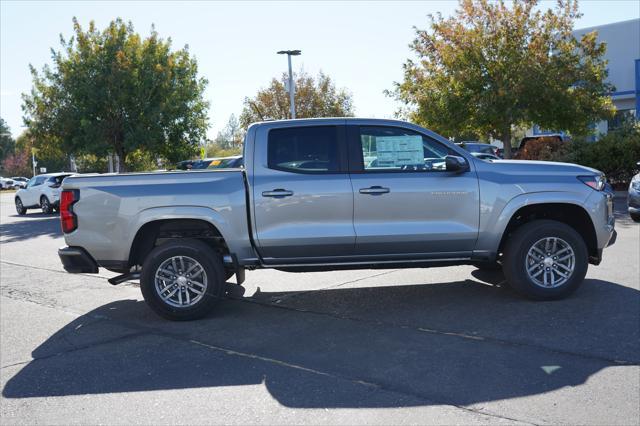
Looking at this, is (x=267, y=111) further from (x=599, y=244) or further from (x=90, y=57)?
(x=599, y=244)

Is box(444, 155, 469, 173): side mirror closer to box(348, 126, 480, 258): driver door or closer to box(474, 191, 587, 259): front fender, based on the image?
box(348, 126, 480, 258): driver door

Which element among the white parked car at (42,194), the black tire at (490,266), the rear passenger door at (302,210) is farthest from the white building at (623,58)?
the rear passenger door at (302,210)

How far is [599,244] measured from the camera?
23.4 ft

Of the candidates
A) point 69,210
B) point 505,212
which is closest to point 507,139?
point 505,212

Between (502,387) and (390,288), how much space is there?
347 centimetres

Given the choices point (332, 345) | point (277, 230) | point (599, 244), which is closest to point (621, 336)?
point (599, 244)

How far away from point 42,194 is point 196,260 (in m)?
21.8

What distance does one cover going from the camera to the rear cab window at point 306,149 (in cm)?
690

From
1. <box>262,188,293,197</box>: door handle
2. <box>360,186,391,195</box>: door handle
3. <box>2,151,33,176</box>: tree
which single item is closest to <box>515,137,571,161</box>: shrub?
<box>360,186,391,195</box>: door handle

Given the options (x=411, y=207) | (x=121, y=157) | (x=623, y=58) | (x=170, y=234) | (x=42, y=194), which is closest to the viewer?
(x=411, y=207)

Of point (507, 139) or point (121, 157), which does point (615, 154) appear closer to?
point (507, 139)

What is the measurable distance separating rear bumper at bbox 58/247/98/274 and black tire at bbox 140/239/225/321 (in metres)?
0.58

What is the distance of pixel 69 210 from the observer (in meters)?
6.92

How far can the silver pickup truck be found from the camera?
22.2 ft
